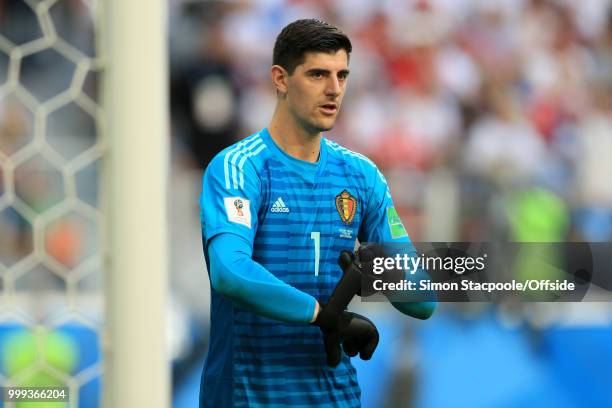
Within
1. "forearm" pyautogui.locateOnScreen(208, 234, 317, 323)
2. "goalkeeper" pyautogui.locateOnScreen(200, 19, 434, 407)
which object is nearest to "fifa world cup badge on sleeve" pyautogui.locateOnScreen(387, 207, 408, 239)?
"goalkeeper" pyautogui.locateOnScreen(200, 19, 434, 407)

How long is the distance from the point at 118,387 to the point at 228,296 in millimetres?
236

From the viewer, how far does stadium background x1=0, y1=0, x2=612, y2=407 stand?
11.1ft

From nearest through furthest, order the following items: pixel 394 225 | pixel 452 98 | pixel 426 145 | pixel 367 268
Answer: pixel 367 268
pixel 394 225
pixel 426 145
pixel 452 98

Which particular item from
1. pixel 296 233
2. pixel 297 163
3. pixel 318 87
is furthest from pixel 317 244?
pixel 318 87

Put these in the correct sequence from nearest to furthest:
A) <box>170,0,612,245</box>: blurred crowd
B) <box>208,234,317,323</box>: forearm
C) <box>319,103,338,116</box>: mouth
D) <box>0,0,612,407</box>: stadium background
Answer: <box>208,234,317,323</box>: forearm, <box>319,103,338,116</box>: mouth, <box>0,0,612,407</box>: stadium background, <box>170,0,612,245</box>: blurred crowd

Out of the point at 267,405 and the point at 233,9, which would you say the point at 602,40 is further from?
the point at 267,405

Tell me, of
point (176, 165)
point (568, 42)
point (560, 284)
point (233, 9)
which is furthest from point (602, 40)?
point (560, 284)

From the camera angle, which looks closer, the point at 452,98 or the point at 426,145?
the point at 426,145

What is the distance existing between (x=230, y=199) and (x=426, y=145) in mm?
3177

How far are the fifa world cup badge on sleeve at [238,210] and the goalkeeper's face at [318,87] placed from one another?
0.20m

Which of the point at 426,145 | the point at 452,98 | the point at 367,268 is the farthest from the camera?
the point at 452,98

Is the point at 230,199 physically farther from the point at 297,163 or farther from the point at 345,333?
the point at 345,333

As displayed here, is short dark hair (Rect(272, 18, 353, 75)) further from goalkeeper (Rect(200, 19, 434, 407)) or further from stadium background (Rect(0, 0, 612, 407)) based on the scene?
stadium background (Rect(0, 0, 612, 407))

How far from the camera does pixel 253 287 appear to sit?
4.69 ft
